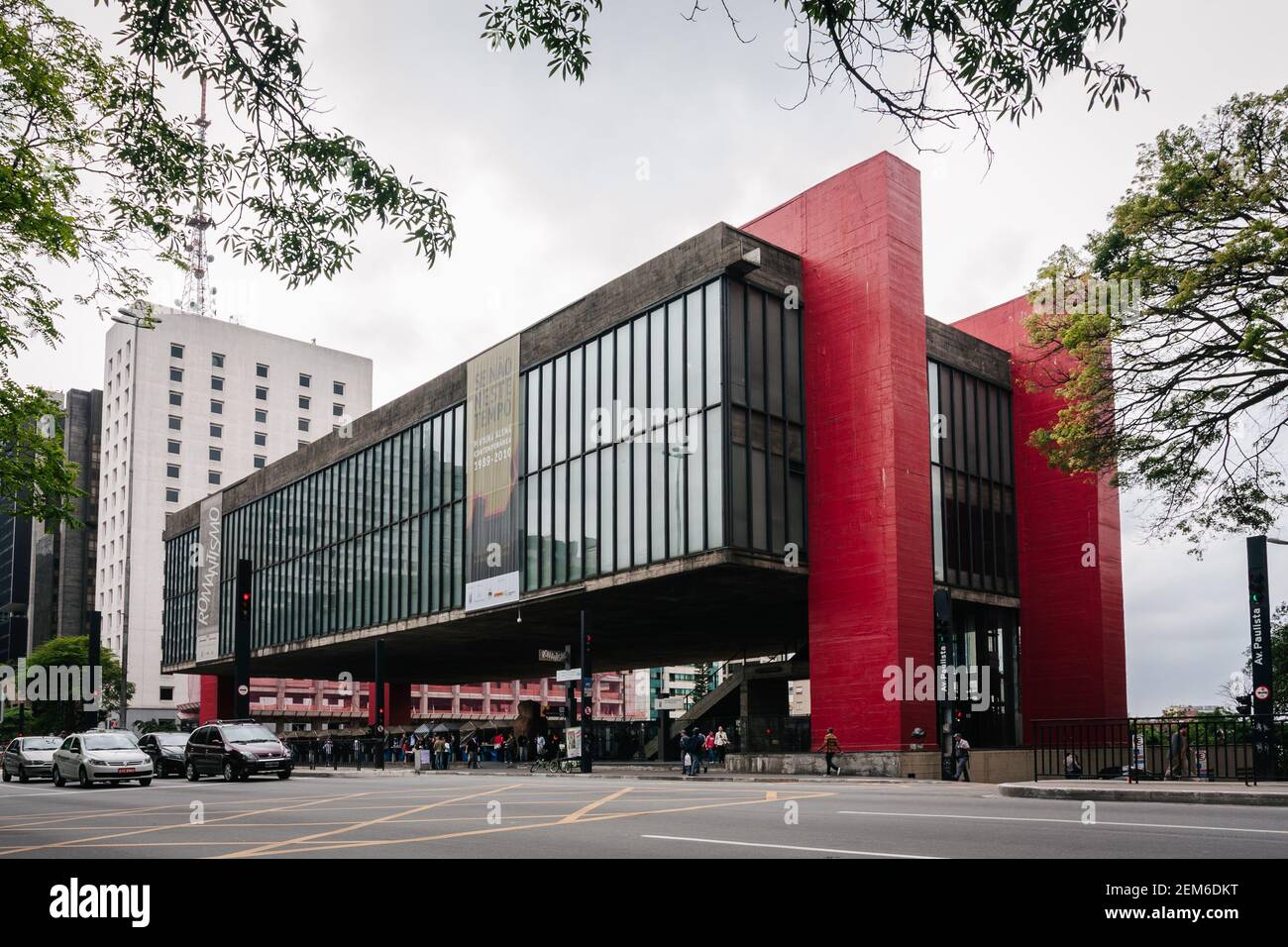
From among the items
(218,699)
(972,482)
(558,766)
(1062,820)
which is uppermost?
(972,482)

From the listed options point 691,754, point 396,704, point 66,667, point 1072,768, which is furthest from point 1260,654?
point 66,667

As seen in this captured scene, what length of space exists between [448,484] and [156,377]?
67256 millimetres

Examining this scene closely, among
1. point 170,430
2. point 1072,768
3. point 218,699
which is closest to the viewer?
point 1072,768

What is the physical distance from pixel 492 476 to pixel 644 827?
103 ft

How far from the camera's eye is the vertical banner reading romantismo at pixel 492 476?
42.1 meters

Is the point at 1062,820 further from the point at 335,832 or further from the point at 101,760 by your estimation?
the point at 101,760

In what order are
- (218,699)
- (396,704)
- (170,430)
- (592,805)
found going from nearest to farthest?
1. (592,805)
2. (218,699)
3. (396,704)
4. (170,430)

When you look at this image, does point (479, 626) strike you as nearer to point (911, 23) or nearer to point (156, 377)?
point (911, 23)

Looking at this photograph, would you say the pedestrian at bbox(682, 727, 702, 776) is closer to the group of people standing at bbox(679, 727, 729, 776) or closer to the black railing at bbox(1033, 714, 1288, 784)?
the group of people standing at bbox(679, 727, 729, 776)

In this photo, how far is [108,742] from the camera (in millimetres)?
29469

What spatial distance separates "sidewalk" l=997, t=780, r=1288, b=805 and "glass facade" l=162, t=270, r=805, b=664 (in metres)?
14.9

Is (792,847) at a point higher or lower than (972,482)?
lower

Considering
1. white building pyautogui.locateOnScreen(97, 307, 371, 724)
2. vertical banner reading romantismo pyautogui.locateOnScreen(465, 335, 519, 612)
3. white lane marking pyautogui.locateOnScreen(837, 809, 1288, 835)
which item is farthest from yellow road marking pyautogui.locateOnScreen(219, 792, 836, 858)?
white building pyautogui.locateOnScreen(97, 307, 371, 724)

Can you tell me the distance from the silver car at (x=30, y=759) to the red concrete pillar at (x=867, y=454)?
23.3 metres
